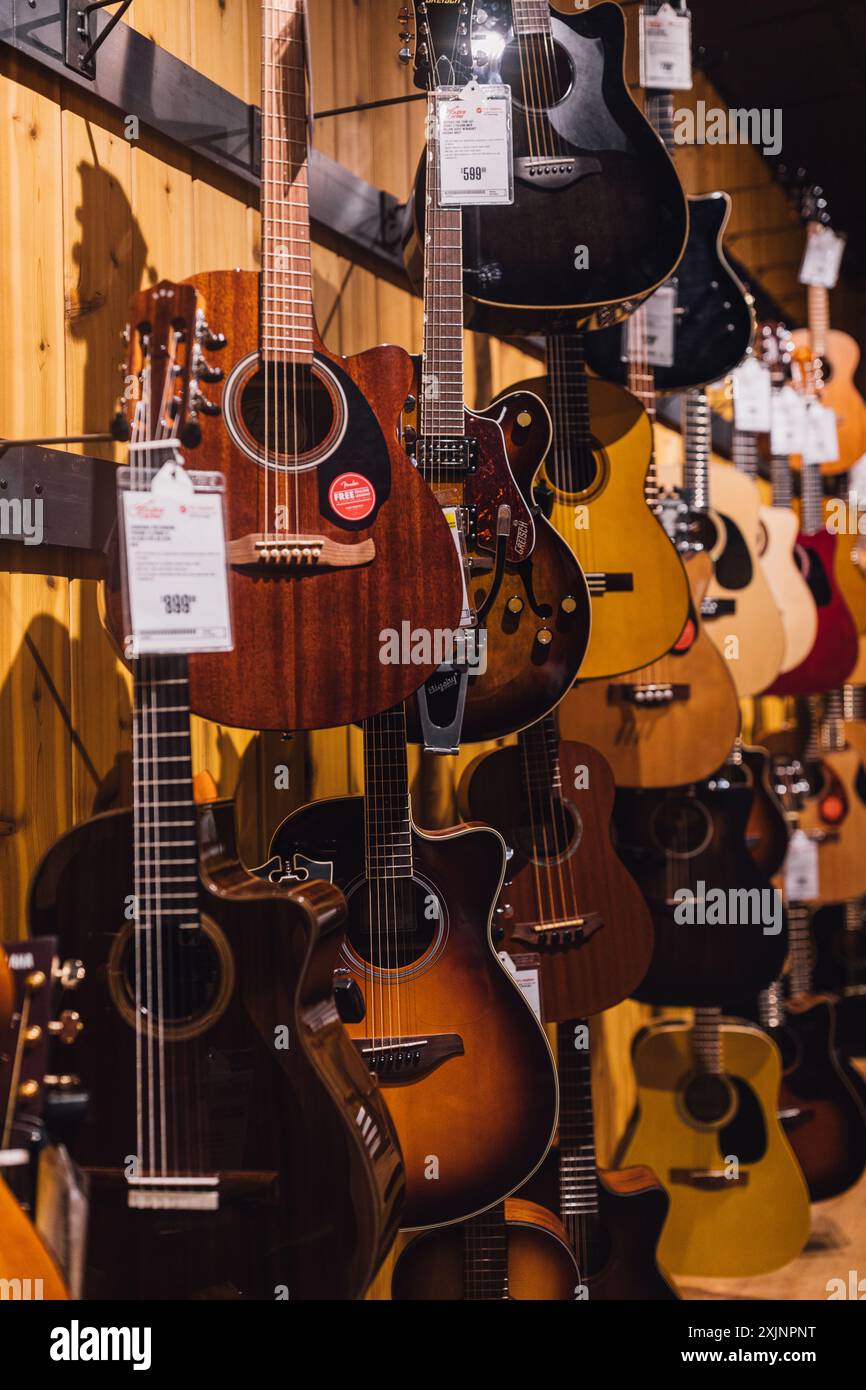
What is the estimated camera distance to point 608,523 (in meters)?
1.92

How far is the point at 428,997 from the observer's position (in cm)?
154

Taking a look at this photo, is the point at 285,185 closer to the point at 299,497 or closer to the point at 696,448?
the point at 299,497

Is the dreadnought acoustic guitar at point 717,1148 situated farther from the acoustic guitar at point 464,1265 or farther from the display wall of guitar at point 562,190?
the display wall of guitar at point 562,190

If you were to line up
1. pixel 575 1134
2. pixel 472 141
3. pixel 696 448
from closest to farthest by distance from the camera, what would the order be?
pixel 472 141 < pixel 575 1134 < pixel 696 448

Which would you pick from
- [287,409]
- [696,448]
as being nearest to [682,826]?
[696,448]

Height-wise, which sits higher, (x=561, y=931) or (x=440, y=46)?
(x=440, y=46)

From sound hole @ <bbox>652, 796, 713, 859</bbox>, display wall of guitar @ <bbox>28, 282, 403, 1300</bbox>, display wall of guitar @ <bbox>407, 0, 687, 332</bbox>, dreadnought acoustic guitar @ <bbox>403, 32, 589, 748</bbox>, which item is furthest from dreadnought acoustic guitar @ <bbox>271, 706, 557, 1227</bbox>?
sound hole @ <bbox>652, 796, 713, 859</bbox>

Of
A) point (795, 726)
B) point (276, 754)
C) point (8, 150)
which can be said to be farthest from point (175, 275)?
point (795, 726)

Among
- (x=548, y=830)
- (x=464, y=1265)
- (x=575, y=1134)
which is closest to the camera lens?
(x=464, y=1265)

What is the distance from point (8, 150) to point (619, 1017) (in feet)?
7.39

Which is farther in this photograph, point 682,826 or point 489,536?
point 682,826

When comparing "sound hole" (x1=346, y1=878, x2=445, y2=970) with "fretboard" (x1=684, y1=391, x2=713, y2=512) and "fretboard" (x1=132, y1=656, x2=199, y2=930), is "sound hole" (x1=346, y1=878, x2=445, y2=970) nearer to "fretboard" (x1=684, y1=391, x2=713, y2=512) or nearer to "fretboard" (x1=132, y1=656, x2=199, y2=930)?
"fretboard" (x1=132, y1=656, x2=199, y2=930)

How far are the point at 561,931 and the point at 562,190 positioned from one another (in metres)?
1.09

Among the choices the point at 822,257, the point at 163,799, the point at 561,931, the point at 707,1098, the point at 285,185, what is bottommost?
the point at 707,1098
